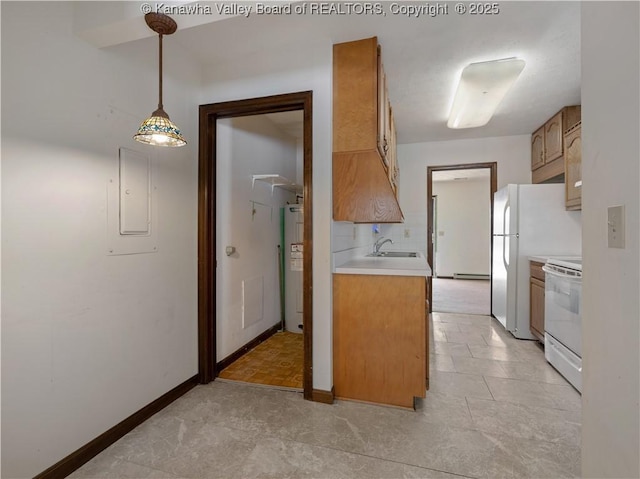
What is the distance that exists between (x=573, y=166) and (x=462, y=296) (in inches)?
124

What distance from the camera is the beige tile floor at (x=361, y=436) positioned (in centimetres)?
148

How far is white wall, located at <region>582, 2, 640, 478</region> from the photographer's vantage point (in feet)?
2.59

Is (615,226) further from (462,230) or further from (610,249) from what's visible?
(462,230)

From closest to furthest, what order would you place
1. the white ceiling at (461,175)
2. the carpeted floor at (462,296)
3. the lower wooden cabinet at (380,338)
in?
the lower wooden cabinet at (380,338), the carpeted floor at (462,296), the white ceiling at (461,175)

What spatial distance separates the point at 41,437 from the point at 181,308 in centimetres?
95

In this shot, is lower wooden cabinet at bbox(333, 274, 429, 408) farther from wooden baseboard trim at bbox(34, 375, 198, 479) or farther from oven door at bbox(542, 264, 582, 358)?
oven door at bbox(542, 264, 582, 358)

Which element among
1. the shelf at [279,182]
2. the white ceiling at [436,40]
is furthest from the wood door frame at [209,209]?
the shelf at [279,182]

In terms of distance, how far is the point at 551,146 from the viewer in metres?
3.39

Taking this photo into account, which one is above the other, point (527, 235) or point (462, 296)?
point (527, 235)

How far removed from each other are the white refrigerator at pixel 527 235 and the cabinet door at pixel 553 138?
38 cm

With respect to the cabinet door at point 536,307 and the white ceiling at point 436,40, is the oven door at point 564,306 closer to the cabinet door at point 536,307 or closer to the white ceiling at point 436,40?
the cabinet door at point 536,307

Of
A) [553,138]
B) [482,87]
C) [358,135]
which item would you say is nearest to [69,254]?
[358,135]

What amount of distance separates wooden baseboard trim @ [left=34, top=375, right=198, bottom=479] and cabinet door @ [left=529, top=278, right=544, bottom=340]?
3246mm

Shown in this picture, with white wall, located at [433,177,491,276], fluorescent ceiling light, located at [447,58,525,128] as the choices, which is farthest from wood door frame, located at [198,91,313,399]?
white wall, located at [433,177,491,276]
